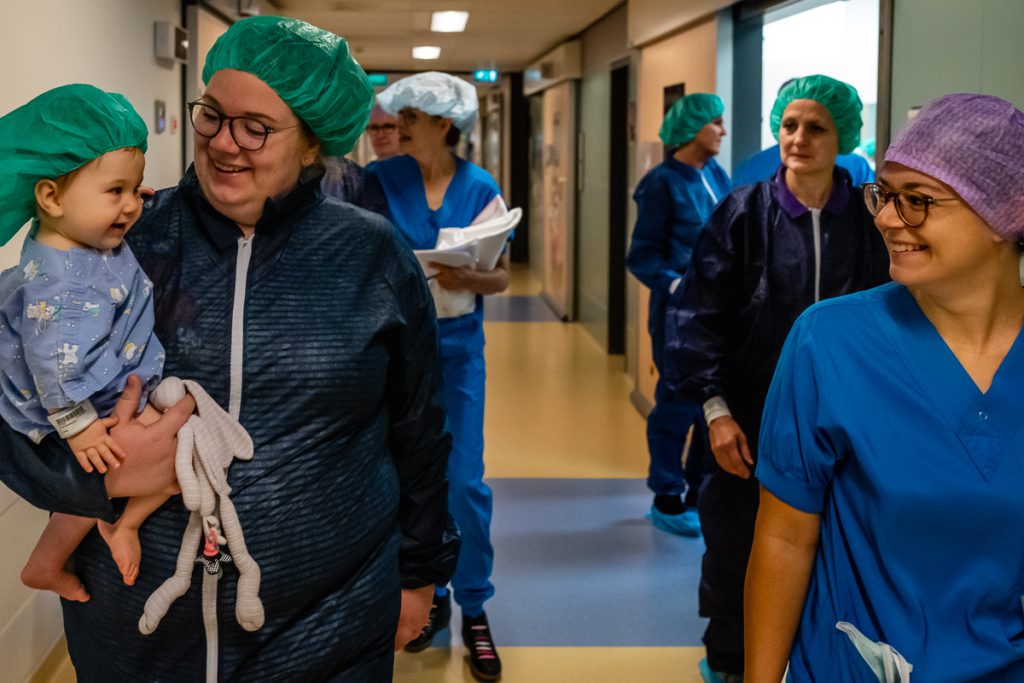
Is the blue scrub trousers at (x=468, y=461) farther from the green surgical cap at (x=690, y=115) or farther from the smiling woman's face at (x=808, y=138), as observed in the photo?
the green surgical cap at (x=690, y=115)

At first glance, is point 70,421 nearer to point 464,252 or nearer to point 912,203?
point 912,203

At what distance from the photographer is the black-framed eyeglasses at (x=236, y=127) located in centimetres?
176

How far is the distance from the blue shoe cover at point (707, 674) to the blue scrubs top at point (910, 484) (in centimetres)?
185

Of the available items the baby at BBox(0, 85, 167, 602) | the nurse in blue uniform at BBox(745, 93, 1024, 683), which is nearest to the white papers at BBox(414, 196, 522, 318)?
the baby at BBox(0, 85, 167, 602)

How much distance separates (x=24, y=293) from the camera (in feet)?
5.39

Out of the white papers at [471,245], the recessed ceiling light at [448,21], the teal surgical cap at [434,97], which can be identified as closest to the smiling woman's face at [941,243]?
the white papers at [471,245]

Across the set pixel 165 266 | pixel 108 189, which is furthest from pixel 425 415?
pixel 108 189

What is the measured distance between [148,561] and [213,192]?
20.5 inches

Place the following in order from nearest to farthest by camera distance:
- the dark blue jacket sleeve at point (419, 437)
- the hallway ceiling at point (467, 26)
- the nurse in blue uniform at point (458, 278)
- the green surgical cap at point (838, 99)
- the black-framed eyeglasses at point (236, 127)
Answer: the black-framed eyeglasses at point (236, 127)
the dark blue jacket sleeve at point (419, 437)
the green surgical cap at point (838, 99)
the nurse in blue uniform at point (458, 278)
the hallway ceiling at point (467, 26)

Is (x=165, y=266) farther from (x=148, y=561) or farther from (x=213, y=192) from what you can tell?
(x=148, y=561)

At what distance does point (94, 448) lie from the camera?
5.43 ft

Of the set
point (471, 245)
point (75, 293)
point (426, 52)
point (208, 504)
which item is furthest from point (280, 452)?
point (426, 52)

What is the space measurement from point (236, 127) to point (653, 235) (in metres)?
3.33

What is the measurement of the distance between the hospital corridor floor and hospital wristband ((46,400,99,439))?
83.3 inches
